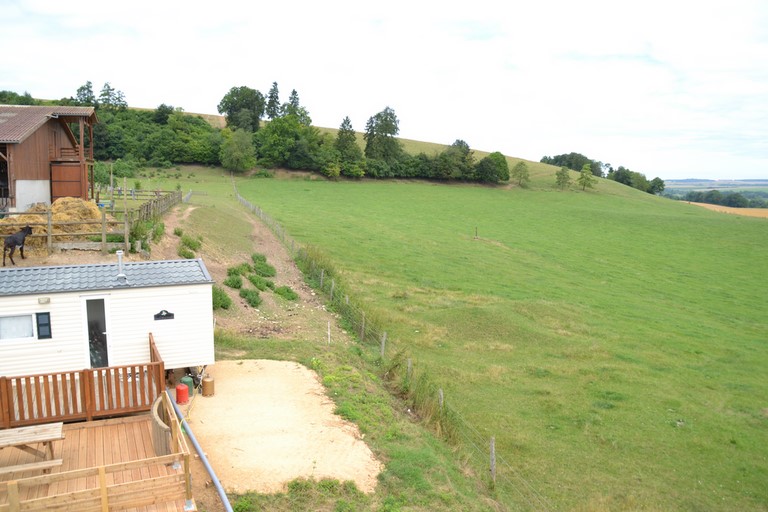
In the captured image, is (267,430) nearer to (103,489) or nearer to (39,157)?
(103,489)

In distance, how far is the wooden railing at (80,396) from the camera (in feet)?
37.5

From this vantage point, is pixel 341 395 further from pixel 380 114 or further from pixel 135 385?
pixel 380 114

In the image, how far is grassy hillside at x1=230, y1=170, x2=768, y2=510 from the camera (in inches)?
663

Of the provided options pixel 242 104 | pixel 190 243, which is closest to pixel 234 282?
pixel 190 243

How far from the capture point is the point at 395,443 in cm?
1355

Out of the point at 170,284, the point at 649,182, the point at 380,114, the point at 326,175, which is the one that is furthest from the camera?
the point at 649,182

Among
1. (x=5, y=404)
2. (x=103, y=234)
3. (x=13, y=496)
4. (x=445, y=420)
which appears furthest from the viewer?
(x=103, y=234)

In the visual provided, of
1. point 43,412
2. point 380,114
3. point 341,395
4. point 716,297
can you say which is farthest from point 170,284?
point 380,114

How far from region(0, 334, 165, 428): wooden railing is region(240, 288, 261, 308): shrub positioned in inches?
475

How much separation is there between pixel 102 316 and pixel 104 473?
6.82 meters

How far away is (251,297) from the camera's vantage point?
82.3 ft

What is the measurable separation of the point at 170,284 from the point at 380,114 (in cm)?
9274

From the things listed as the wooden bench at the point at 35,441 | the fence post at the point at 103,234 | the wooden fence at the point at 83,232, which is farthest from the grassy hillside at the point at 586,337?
the fence post at the point at 103,234

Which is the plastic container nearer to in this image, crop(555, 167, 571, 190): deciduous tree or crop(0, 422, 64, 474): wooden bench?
crop(0, 422, 64, 474): wooden bench
